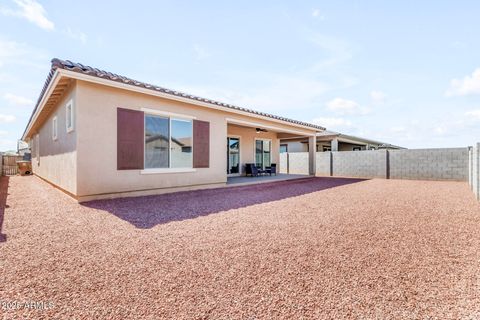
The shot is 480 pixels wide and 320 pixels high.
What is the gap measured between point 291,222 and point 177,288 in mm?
2936

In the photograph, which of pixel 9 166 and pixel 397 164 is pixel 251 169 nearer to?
pixel 397 164

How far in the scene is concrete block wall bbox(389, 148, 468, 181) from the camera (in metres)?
13.0

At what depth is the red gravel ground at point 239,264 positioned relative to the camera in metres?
2.06

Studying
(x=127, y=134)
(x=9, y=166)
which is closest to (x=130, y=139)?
(x=127, y=134)

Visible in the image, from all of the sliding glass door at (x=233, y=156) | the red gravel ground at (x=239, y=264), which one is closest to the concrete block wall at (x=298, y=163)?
the sliding glass door at (x=233, y=156)

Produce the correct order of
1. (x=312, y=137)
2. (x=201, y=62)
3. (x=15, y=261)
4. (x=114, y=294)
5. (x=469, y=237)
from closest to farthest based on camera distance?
(x=114, y=294) < (x=15, y=261) < (x=469, y=237) < (x=201, y=62) < (x=312, y=137)

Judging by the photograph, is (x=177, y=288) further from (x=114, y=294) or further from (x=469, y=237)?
(x=469, y=237)

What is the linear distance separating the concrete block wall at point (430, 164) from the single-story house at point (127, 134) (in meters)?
10.3

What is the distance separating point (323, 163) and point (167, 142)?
12.8m

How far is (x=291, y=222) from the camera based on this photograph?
477cm

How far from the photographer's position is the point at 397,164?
48.3ft

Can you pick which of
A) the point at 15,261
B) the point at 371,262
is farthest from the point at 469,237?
the point at 15,261

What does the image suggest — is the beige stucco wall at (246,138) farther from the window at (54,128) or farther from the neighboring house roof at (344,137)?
the window at (54,128)

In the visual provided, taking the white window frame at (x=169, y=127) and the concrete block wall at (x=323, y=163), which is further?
the concrete block wall at (x=323, y=163)
